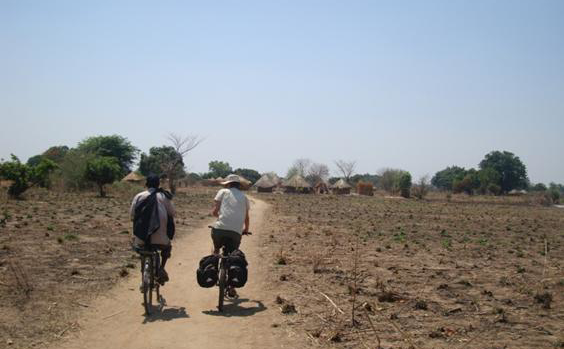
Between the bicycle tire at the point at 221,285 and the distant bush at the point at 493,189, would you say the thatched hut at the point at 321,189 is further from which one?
the bicycle tire at the point at 221,285

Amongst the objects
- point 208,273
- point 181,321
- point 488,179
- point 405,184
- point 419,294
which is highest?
point 488,179

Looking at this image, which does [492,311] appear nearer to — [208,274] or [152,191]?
[208,274]

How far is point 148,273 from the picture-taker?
6863mm

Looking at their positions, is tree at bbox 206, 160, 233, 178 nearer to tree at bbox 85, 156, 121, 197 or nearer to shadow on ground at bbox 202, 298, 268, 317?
tree at bbox 85, 156, 121, 197

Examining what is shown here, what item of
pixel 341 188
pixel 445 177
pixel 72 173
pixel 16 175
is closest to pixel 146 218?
pixel 16 175

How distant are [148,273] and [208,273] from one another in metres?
0.89

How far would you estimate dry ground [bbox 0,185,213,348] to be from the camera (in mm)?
6188

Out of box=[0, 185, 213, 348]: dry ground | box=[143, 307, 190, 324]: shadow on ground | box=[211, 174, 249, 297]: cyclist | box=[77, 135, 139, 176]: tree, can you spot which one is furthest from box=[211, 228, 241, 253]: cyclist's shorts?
box=[77, 135, 139, 176]: tree

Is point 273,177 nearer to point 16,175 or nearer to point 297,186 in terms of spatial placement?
point 297,186

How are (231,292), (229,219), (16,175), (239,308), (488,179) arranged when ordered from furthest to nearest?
(488,179), (16,175), (231,292), (229,219), (239,308)

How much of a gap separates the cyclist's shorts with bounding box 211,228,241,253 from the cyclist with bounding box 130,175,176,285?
75 cm

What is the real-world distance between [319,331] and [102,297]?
3.77m

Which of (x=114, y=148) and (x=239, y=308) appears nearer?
(x=239, y=308)

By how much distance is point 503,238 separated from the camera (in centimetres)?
1939
